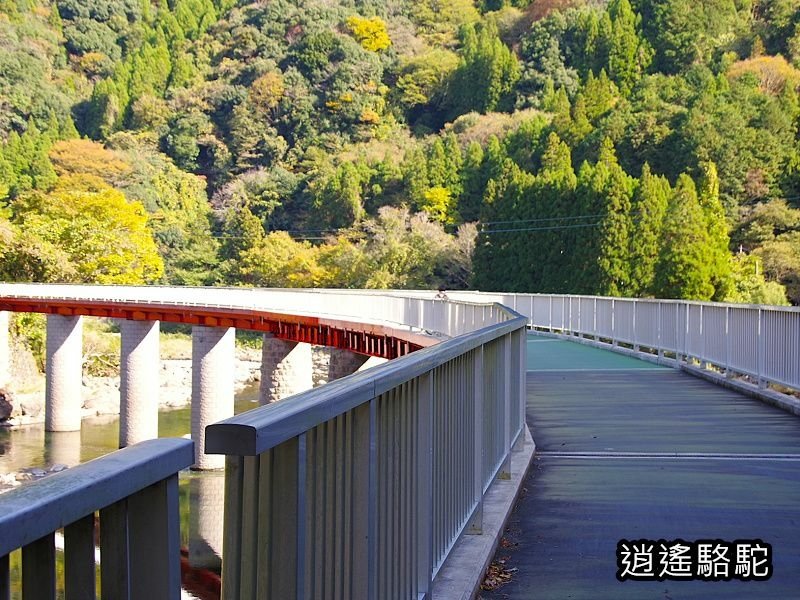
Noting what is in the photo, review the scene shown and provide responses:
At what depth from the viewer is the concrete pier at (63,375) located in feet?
190

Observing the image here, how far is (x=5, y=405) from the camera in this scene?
63188mm

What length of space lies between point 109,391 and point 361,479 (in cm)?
7106

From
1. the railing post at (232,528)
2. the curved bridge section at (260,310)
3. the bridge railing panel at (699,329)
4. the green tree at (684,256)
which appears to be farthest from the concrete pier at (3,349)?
the railing post at (232,528)

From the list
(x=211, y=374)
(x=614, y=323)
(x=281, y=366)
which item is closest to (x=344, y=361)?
(x=281, y=366)

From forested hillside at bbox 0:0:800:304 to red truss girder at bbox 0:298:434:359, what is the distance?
22.0 metres

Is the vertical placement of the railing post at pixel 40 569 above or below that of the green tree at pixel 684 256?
below

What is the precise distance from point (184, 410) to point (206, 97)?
210ft

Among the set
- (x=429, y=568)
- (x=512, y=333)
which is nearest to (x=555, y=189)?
(x=512, y=333)

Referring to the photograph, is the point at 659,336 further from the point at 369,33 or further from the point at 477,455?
the point at 369,33

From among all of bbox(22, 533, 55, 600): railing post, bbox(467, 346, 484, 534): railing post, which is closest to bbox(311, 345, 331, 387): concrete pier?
bbox(467, 346, 484, 534): railing post

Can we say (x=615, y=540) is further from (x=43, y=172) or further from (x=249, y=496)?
(x=43, y=172)

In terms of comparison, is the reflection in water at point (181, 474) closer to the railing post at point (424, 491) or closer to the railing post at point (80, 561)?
the railing post at point (424, 491)

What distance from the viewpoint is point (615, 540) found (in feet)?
24.8

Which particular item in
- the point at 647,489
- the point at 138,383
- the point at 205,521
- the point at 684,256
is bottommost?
the point at 205,521
